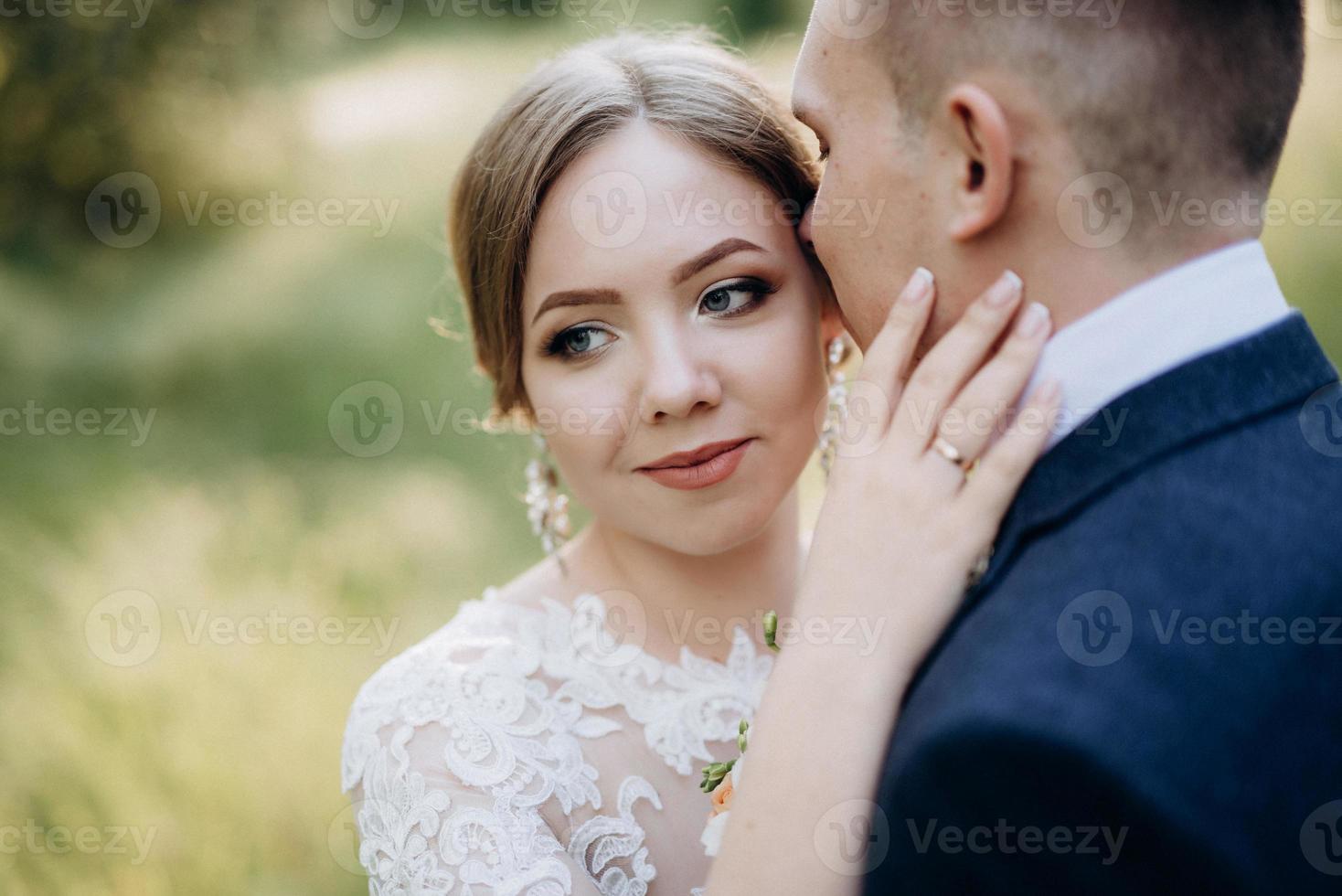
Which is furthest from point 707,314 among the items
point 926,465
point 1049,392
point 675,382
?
point 1049,392

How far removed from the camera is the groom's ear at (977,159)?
1.52m

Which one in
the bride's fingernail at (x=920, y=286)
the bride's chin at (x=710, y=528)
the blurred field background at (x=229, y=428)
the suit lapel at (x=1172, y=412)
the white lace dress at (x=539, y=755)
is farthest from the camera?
the blurred field background at (x=229, y=428)

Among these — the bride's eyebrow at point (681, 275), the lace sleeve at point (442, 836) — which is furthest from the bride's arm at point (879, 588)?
the bride's eyebrow at point (681, 275)

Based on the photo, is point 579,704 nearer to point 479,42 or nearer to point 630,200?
point 630,200

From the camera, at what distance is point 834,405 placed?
8.29 feet

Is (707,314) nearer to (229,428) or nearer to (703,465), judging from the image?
(703,465)

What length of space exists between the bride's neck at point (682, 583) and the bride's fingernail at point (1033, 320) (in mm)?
1166

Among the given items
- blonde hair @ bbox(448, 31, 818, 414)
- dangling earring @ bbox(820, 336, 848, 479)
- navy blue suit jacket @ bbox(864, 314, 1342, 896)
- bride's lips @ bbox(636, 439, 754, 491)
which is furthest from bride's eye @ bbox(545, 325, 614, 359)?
navy blue suit jacket @ bbox(864, 314, 1342, 896)

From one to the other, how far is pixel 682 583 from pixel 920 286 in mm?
1125

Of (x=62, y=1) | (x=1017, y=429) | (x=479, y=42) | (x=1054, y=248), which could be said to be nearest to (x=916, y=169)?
(x=1054, y=248)

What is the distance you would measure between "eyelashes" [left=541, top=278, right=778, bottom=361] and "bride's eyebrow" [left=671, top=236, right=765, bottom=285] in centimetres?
6

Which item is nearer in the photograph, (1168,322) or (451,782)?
(1168,322)

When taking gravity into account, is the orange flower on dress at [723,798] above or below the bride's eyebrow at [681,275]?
below

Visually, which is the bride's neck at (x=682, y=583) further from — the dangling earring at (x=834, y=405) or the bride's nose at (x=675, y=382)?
the bride's nose at (x=675, y=382)
